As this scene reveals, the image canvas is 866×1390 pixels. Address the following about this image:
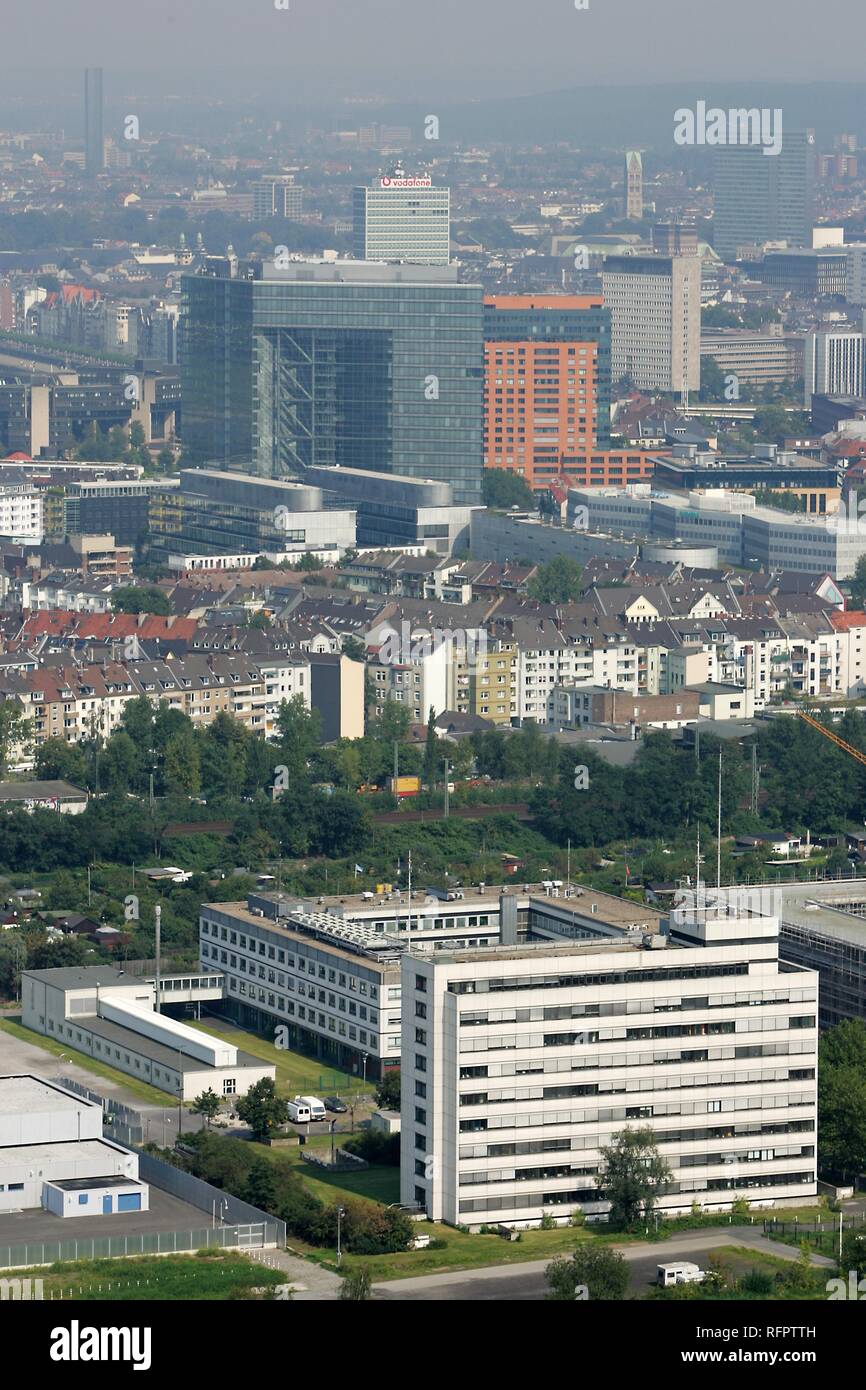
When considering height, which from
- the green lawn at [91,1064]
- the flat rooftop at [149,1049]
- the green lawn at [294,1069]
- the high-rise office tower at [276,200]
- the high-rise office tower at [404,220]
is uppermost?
the high-rise office tower at [276,200]

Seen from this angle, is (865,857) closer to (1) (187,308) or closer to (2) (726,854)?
(2) (726,854)

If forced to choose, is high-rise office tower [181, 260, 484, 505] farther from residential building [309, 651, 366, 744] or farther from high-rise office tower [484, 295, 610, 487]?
residential building [309, 651, 366, 744]

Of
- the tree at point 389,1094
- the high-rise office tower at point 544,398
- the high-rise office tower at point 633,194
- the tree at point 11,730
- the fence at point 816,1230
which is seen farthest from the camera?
the high-rise office tower at point 633,194

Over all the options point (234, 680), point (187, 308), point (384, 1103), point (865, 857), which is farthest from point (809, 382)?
point (384, 1103)

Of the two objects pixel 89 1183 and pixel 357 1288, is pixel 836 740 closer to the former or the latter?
pixel 89 1183

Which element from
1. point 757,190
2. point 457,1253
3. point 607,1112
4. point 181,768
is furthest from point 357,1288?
→ point 757,190

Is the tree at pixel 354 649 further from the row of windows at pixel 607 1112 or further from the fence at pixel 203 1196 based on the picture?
the fence at pixel 203 1196

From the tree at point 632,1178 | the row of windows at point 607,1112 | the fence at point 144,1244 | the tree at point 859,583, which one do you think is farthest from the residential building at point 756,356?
the fence at point 144,1244
